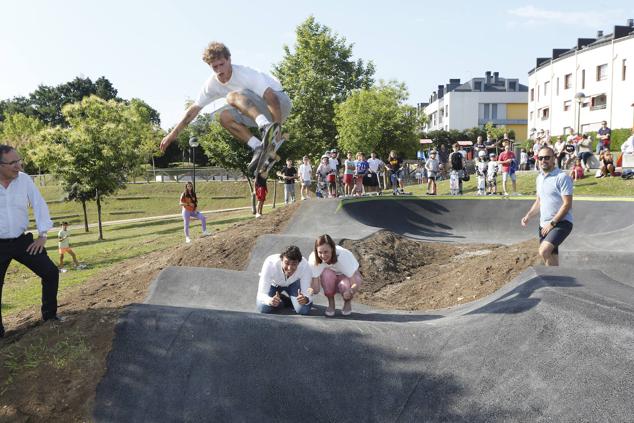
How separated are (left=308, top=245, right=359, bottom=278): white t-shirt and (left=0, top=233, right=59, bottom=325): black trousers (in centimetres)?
319

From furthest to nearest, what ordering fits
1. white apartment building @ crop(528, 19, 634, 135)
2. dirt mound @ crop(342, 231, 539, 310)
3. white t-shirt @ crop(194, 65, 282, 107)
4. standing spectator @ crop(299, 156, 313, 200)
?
white apartment building @ crop(528, 19, 634, 135), standing spectator @ crop(299, 156, 313, 200), dirt mound @ crop(342, 231, 539, 310), white t-shirt @ crop(194, 65, 282, 107)

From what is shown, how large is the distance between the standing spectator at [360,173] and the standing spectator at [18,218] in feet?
45.1

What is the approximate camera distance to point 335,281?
6906mm

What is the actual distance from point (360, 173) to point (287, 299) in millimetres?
11919

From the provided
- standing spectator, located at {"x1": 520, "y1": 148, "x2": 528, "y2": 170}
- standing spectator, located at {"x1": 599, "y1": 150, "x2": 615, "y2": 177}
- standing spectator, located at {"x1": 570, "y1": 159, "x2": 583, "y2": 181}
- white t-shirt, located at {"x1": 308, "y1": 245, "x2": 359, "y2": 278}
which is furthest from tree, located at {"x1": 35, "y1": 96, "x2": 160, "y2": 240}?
standing spectator, located at {"x1": 599, "y1": 150, "x2": 615, "y2": 177}

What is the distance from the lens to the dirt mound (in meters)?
9.30

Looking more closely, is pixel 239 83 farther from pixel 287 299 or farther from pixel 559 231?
pixel 559 231

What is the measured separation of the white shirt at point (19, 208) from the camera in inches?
209

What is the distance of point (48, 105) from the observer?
302ft

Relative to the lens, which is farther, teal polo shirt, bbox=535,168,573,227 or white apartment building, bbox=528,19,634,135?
white apartment building, bbox=528,19,634,135

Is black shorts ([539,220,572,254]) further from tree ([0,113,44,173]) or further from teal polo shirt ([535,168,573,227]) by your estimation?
tree ([0,113,44,173])

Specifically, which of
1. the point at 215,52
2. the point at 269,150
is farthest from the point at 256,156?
the point at 215,52

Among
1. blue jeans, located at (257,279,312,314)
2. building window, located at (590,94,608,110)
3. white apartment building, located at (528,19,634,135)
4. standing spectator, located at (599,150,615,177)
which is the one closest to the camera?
blue jeans, located at (257,279,312,314)

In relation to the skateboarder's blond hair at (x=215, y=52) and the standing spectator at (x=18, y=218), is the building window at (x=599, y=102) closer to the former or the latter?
the skateboarder's blond hair at (x=215, y=52)
